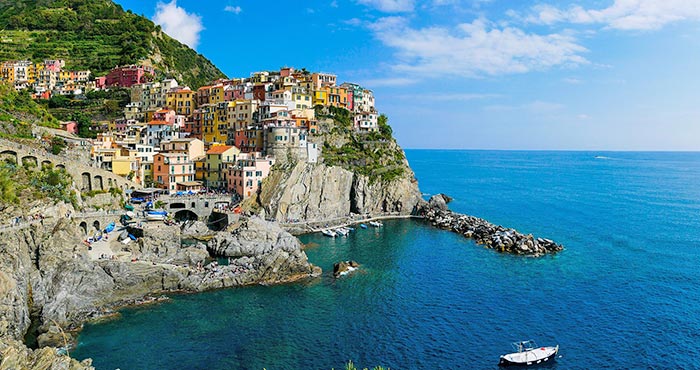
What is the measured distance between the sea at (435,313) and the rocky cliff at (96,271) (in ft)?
6.85

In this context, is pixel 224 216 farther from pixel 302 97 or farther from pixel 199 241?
pixel 302 97

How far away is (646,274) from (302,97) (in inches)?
2309

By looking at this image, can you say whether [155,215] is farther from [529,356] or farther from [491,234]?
[529,356]

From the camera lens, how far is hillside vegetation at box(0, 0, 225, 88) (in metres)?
116

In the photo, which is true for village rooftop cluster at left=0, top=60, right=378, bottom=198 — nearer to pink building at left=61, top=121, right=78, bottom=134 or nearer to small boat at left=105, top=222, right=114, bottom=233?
pink building at left=61, top=121, right=78, bottom=134

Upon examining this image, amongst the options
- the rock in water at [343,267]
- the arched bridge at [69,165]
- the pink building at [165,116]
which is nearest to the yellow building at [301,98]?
the pink building at [165,116]

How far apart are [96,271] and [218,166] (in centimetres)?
3368

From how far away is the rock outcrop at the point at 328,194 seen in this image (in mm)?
69625

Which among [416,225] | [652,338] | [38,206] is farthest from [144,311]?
[416,225]

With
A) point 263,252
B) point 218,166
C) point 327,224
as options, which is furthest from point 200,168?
point 263,252

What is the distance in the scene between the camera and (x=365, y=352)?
3334cm

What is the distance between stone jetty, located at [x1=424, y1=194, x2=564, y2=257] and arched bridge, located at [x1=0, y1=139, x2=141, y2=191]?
44058 millimetres

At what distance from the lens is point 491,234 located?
6544 centimetres

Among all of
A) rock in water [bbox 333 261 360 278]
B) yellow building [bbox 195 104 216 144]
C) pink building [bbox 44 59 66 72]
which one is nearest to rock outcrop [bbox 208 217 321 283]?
rock in water [bbox 333 261 360 278]
